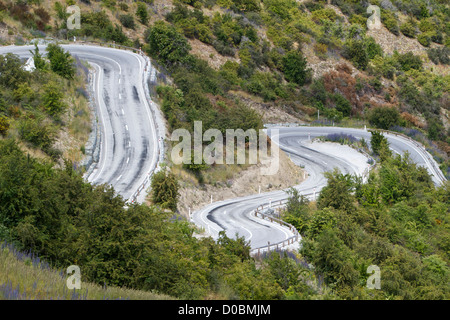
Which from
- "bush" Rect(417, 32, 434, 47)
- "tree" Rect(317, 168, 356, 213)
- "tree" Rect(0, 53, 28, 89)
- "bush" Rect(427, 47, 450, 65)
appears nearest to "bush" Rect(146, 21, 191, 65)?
"tree" Rect(0, 53, 28, 89)

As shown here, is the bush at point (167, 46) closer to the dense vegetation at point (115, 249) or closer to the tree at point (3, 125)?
the tree at point (3, 125)

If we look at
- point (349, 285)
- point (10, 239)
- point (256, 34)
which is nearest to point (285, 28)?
point (256, 34)

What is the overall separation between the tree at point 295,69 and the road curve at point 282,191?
39.0 ft

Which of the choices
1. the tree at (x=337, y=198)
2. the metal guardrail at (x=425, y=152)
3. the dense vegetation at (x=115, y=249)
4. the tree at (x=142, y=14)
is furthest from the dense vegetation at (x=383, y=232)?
the tree at (x=142, y=14)

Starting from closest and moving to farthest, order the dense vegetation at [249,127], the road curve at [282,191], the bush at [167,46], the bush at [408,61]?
the dense vegetation at [249,127] < the road curve at [282,191] < the bush at [167,46] < the bush at [408,61]

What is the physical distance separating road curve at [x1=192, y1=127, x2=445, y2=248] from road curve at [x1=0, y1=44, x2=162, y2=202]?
540cm

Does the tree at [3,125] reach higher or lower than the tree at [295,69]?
lower

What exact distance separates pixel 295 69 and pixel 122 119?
37359mm

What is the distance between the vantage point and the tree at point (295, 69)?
69688 millimetres

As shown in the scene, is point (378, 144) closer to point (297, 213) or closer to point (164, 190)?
point (297, 213)

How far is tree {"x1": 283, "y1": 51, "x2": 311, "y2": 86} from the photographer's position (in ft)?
229

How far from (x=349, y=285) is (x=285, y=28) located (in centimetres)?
6771

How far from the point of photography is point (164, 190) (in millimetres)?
29062
